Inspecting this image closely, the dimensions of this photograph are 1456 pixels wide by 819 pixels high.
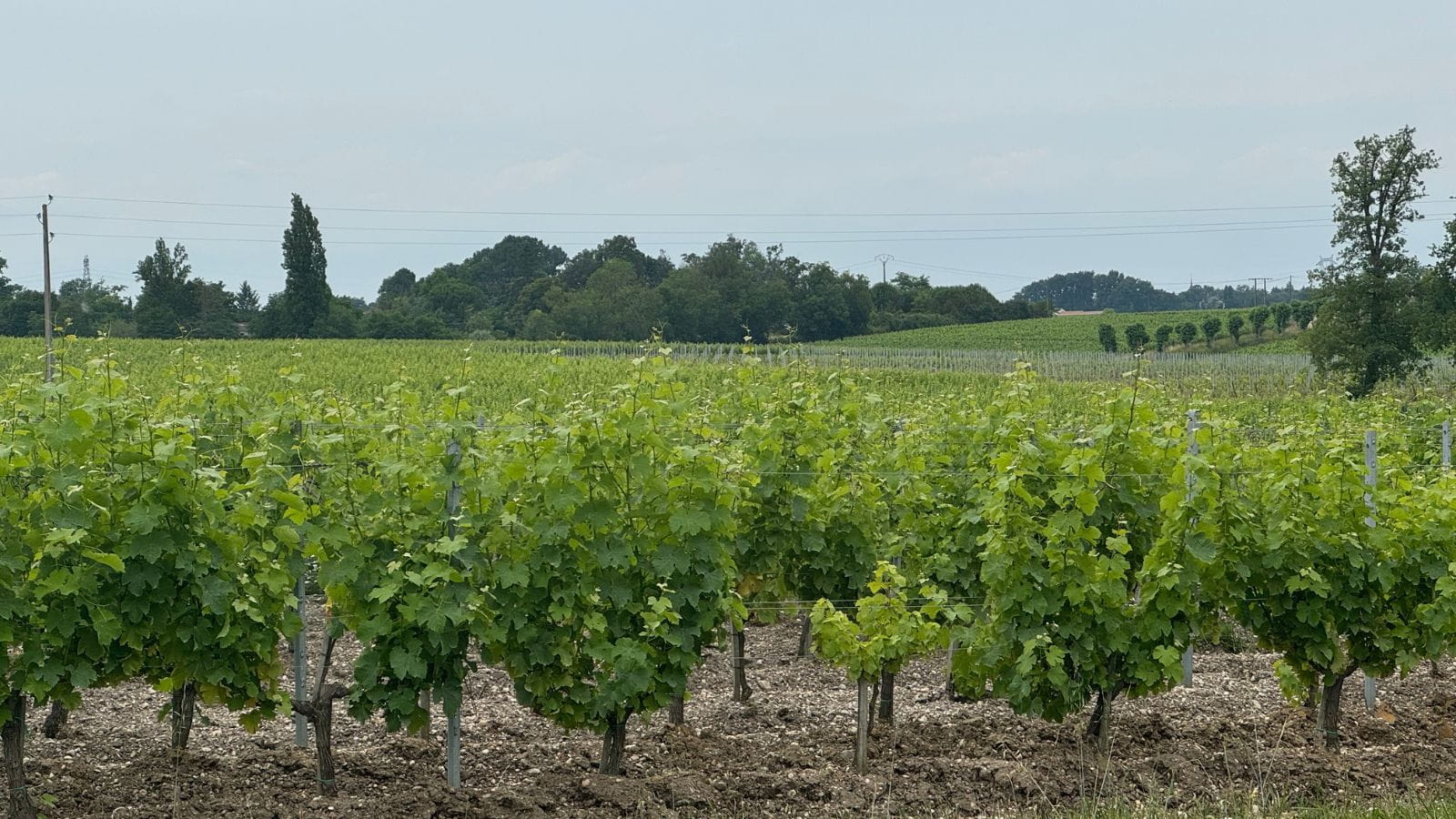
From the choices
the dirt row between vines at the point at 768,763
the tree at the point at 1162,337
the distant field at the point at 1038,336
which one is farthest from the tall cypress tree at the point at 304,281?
the dirt row between vines at the point at 768,763

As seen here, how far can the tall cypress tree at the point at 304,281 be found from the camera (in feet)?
232

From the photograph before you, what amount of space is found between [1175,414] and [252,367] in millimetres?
32288

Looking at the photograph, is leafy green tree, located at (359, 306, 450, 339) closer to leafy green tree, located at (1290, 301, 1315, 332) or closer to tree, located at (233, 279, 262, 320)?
tree, located at (233, 279, 262, 320)

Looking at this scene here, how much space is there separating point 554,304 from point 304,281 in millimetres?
17529

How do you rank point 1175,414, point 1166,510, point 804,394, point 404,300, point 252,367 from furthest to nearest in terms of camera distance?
point 404,300 → point 252,367 → point 1175,414 → point 804,394 → point 1166,510

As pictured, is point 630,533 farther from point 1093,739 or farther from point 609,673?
point 1093,739

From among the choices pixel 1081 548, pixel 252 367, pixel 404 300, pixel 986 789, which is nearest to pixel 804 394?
pixel 1081 548

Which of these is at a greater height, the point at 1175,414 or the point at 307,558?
the point at 1175,414

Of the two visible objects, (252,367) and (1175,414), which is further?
(252,367)

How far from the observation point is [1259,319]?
80750 millimetres

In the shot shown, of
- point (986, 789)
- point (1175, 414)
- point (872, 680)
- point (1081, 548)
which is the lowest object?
point (986, 789)

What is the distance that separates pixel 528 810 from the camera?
666cm

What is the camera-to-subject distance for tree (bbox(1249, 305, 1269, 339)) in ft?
263

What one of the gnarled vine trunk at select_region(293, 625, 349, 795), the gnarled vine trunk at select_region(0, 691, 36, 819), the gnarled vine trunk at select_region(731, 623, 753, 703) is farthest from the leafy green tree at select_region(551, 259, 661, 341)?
the gnarled vine trunk at select_region(0, 691, 36, 819)
